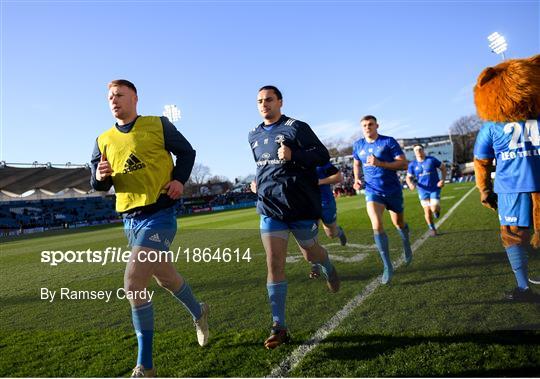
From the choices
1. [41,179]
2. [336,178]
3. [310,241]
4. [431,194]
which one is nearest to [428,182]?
[431,194]

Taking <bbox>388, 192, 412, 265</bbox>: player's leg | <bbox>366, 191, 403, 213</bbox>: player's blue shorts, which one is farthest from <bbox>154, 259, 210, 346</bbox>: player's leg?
<bbox>388, 192, 412, 265</bbox>: player's leg

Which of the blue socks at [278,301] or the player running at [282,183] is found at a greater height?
the player running at [282,183]

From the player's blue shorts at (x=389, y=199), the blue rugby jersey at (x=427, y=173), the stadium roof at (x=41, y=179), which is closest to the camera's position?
the player's blue shorts at (x=389, y=199)

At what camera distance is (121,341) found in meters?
3.93

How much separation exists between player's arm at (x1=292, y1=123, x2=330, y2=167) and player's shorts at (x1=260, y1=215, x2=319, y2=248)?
597 mm

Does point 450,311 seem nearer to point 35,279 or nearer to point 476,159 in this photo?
point 476,159

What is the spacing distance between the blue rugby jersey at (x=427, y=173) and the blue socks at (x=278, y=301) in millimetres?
8033

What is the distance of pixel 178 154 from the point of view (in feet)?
12.2

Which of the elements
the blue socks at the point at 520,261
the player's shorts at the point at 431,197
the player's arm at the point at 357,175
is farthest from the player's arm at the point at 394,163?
the player's shorts at the point at 431,197

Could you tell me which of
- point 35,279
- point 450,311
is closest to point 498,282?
point 450,311

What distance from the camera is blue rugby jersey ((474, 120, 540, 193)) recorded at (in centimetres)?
368

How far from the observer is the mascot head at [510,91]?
370cm

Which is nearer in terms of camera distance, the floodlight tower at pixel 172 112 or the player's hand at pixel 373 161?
the player's hand at pixel 373 161

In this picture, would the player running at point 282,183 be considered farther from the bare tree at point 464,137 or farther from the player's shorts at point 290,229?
the bare tree at point 464,137
